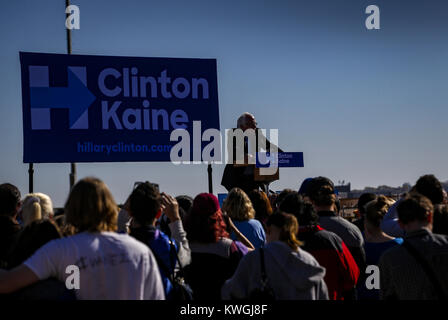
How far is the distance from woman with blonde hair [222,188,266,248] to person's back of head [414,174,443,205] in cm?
162

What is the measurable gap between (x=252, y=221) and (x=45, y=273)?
267cm

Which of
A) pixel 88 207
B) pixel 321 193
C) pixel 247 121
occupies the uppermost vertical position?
pixel 247 121

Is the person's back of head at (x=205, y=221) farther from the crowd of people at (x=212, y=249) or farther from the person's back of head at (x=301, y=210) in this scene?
A: the person's back of head at (x=301, y=210)

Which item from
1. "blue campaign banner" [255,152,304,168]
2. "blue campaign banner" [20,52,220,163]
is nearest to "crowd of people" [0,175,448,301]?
"blue campaign banner" [255,152,304,168]

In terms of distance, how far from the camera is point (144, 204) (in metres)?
3.81

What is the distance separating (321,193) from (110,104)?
5.04 meters

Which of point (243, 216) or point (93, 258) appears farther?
point (243, 216)

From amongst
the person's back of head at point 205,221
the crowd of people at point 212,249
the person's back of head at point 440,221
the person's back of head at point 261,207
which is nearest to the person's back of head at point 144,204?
the crowd of people at point 212,249

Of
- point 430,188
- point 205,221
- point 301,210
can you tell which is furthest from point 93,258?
point 430,188

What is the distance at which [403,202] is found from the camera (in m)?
3.77

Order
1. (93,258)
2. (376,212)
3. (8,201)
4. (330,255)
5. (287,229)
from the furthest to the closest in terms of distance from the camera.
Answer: (376,212) → (330,255) → (8,201) → (287,229) → (93,258)

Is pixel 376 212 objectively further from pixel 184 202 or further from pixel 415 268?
pixel 184 202

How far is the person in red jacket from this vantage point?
407 centimetres

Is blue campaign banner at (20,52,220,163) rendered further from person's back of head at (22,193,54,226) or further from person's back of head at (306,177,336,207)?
person's back of head at (22,193,54,226)
